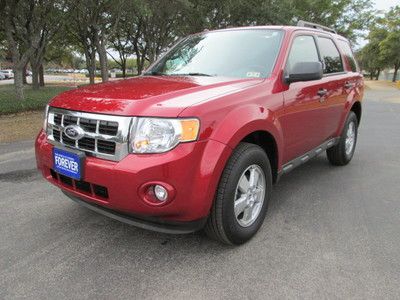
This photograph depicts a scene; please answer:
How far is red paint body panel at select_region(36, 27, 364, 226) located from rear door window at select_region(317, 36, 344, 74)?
110 centimetres

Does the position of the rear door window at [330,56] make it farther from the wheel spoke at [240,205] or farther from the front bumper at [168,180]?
the front bumper at [168,180]

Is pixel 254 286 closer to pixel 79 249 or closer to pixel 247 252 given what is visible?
pixel 247 252

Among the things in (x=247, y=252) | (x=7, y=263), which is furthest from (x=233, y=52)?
(x=7, y=263)

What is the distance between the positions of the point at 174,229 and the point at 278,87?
1.61 m

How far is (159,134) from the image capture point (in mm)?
2678

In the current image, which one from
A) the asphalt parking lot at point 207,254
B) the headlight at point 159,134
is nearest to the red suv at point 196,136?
the headlight at point 159,134

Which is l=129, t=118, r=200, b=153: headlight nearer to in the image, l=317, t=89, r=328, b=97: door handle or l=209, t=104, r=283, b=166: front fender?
l=209, t=104, r=283, b=166: front fender

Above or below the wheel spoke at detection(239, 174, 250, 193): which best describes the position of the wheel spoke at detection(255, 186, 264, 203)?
below

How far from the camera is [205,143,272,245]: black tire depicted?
2.93 m

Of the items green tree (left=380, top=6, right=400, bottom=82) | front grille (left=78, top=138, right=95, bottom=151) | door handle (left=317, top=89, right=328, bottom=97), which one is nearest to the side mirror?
door handle (left=317, top=89, right=328, bottom=97)

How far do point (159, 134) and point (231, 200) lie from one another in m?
0.76

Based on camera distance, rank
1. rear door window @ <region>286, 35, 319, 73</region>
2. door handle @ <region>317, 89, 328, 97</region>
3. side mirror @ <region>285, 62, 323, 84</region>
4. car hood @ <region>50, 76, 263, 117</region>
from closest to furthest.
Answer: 1. car hood @ <region>50, 76, 263, 117</region>
2. side mirror @ <region>285, 62, 323, 84</region>
3. rear door window @ <region>286, 35, 319, 73</region>
4. door handle @ <region>317, 89, 328, 97</region>

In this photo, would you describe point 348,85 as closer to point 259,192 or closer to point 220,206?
point 259,192

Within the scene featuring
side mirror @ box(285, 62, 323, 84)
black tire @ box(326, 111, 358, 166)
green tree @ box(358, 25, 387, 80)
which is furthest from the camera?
green tree @ box(358, 25, 387, 80)
